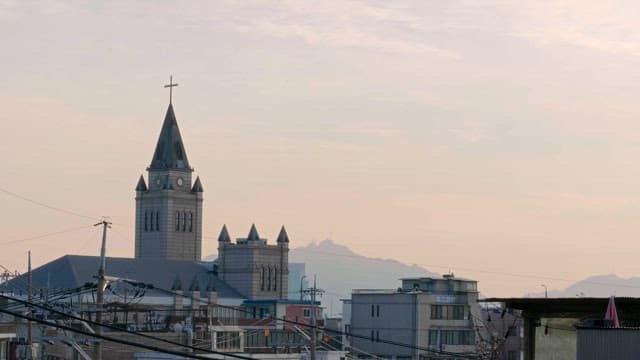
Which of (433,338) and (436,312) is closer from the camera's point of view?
(433,338)

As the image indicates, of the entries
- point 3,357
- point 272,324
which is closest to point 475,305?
point 272,324

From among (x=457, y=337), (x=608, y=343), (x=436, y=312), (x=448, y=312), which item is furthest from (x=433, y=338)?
(x=608, y=343)

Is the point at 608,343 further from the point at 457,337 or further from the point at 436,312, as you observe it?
the point at 436,312

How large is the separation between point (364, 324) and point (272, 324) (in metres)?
Answer: 24.2

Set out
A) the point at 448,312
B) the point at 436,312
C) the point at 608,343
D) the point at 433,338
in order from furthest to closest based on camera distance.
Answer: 1. the point at 448,312
2. the point at 436,312
3. the point at 433,338
4. the point at 608,343

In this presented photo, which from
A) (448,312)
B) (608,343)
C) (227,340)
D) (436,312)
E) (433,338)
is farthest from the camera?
(448,312)

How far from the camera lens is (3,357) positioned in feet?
254

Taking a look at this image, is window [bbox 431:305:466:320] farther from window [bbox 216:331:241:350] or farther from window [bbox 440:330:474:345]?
window [bbox 216:331:241:350]

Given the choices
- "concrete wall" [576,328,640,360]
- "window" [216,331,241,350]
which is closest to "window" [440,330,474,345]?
"window" [216,331,241,350]

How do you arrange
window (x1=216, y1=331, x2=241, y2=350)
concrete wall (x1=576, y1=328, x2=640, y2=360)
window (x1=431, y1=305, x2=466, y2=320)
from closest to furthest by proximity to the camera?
concrete wall (x1=576, y1=328, x2=640, y2=360)
window (x1=216, y1=331, x2=241, y2=350)
window (x1=431, y1=305, x2=466, y2=320)

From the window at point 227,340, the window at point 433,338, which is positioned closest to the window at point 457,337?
the window at point 433,338

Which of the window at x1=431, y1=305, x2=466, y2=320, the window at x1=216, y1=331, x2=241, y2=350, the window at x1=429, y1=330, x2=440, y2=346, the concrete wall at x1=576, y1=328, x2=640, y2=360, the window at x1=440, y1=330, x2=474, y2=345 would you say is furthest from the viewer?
the window at x1=431, y1=305, x2=466, y2=320

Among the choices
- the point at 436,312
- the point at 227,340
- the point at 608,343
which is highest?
the point at 608,343

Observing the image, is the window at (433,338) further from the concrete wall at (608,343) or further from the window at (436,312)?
the concrete wall at (608,343)
